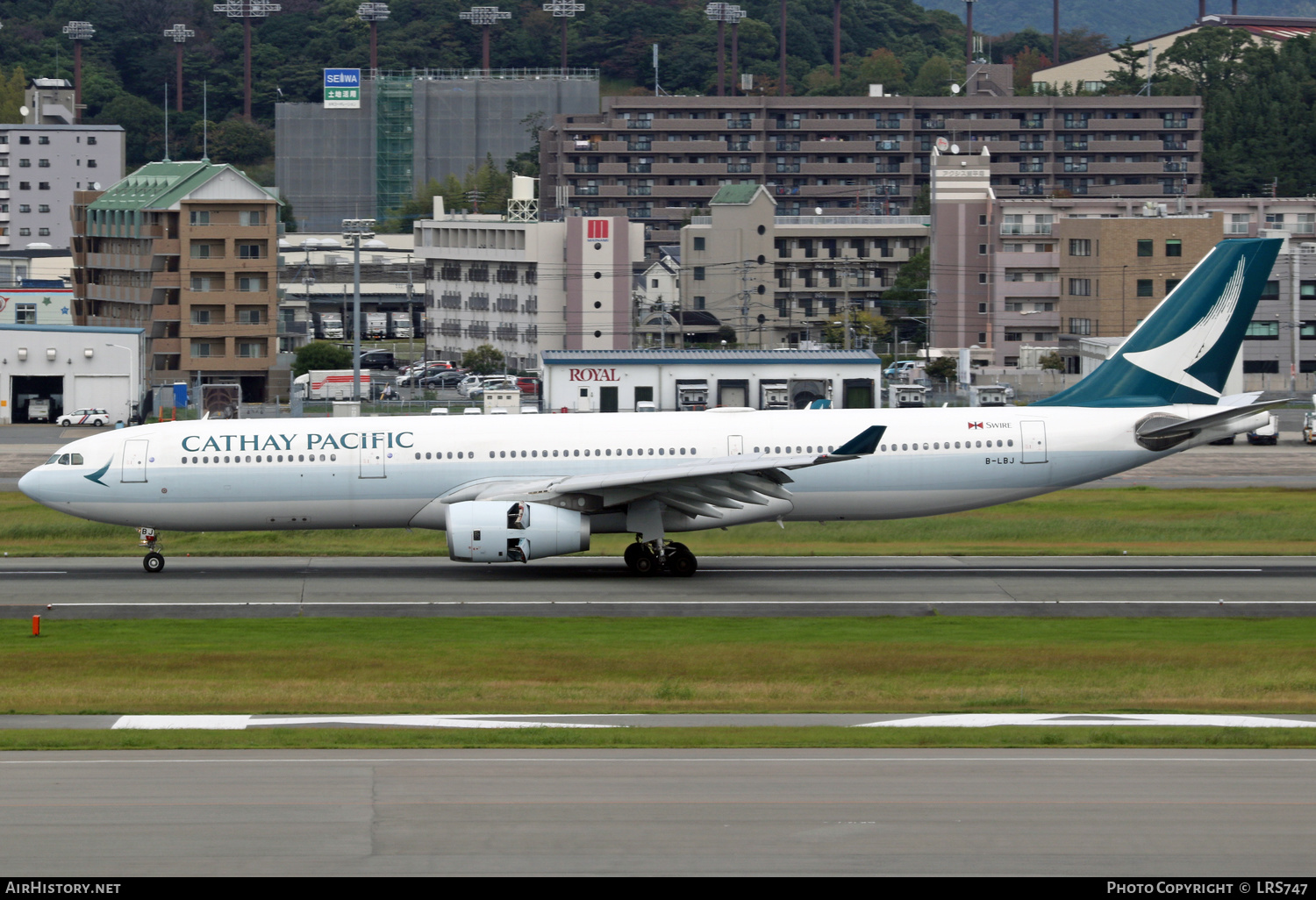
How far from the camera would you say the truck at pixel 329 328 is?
161m

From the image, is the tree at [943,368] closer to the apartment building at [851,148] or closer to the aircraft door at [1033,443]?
the apartment building at [851,148]

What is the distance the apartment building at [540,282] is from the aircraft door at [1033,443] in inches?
3363

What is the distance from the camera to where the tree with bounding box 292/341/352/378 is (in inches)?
4850

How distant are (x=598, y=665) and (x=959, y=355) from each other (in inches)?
3414

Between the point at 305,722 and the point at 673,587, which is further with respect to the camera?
the point at 673,587

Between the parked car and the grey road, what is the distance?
8058 cm

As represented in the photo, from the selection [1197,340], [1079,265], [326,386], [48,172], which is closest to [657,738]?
[1197,340]

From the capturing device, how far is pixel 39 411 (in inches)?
3851

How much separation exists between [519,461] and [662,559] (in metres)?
4.39

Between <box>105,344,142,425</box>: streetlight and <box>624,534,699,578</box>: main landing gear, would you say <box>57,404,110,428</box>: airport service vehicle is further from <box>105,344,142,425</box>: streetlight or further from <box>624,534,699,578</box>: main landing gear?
<box>624,534,699,578</box>: main landing gear

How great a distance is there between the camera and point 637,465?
3831 cm

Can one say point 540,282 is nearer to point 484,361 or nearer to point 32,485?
point 484,361

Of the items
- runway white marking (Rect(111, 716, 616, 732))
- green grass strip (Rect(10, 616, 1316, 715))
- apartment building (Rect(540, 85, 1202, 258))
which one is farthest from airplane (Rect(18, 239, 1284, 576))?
apartment building (Rect(540, 85, 1202, 258))

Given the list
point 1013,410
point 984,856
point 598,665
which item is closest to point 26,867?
point 984,856
